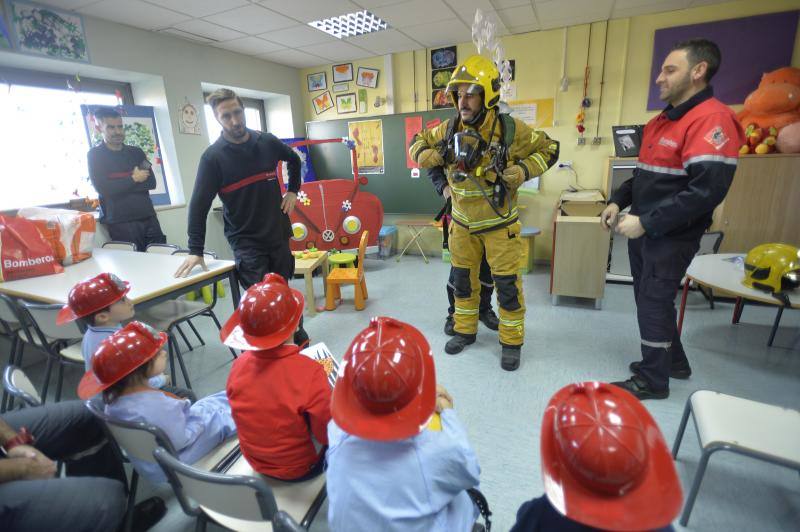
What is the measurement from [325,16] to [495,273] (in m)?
2.70

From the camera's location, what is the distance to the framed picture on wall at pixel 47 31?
268cm

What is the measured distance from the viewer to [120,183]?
3074mm

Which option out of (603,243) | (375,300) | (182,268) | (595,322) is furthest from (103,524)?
(603,243)

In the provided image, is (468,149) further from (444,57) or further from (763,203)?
(444,57)

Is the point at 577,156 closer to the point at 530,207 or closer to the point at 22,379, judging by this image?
the point at 530,207

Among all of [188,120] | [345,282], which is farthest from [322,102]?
[345,282]

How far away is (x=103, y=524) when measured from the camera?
40.2 inches

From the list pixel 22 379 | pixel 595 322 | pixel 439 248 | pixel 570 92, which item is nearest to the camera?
pixel 22 379

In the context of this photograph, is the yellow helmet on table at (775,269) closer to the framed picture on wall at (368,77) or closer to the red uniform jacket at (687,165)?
the red uniform jacket at (687,165)

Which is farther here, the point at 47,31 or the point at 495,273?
the point at 47,31

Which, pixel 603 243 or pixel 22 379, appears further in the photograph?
pixel 603 243

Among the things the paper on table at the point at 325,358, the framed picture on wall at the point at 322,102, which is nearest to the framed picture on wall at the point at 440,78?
the framed picture on wall at the point at 322,102

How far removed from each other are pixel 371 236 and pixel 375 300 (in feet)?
3.03

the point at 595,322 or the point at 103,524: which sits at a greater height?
the point at 103,524
